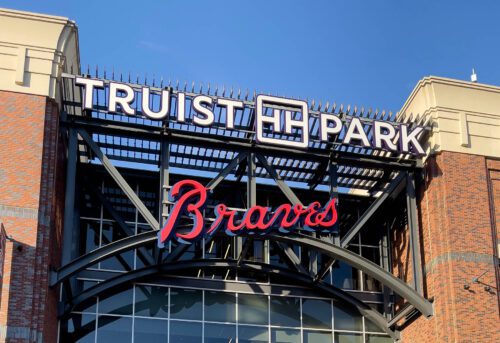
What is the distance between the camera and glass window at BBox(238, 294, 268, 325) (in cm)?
3186

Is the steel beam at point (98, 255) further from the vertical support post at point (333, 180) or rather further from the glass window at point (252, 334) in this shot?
the vertical support post at point (333, 180)

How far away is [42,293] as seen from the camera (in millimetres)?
26781

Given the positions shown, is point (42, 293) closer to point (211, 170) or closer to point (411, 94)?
point (211, 170)

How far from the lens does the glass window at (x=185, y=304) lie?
103 feet

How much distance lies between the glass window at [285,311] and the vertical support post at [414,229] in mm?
4256

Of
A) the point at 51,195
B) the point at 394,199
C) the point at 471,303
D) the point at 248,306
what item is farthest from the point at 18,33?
the point at 471,303

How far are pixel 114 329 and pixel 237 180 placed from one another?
6849 mm

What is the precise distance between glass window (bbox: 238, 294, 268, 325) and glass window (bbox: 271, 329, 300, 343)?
1.61ft

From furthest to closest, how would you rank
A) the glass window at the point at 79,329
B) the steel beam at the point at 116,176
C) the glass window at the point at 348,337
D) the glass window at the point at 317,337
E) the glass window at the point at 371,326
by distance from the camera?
the glass window at the point at 371,326 < the glass window at the point at 348,337 < the glass window at the point at 317,337 < the glass window at the point at 79,329 < the steel beam at the point at 116,176

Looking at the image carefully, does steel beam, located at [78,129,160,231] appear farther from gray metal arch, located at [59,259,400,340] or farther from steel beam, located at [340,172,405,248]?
steel beam, located at [340,172,405,248]

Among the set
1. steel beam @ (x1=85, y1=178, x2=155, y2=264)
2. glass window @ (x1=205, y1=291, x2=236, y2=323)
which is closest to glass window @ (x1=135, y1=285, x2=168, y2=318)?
steel beam @ (x1=85, y1=178, x2=155, y2=264)

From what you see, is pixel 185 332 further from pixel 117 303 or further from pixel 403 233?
pixel 403 233

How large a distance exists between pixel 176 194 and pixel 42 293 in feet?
16.3

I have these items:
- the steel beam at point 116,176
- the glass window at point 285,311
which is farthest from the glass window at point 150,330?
the glass window at point 285,311
